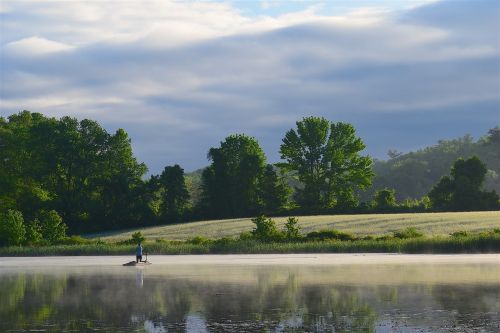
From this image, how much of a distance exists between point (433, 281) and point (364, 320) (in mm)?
11828

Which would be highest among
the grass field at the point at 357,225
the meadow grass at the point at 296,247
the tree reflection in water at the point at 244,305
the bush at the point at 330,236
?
the grass field at the point at 357,225

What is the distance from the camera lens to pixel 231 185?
106 metres

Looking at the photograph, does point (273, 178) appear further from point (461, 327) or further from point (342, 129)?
point (461, 327)

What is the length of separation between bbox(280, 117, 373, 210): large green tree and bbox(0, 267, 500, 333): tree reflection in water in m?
81.3

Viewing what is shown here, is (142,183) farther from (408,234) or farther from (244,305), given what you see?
(244,305)

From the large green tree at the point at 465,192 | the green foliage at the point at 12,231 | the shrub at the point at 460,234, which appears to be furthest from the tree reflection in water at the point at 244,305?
the large green tree at the point at 465,192

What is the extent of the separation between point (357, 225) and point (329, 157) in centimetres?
4148

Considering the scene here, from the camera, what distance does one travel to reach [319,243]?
63.4m

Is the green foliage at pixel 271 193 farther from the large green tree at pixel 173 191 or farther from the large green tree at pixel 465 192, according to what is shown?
the large green tree at pixel 465 192

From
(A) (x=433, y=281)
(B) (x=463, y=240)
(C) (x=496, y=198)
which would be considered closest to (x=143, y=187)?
(C) (x=496, y=198)

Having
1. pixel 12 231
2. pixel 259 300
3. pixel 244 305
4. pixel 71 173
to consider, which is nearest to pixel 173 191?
pixel 71 173

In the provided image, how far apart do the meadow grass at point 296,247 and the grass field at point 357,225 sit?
8323 millimetres

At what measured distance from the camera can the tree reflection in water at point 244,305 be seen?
21781 millimetres

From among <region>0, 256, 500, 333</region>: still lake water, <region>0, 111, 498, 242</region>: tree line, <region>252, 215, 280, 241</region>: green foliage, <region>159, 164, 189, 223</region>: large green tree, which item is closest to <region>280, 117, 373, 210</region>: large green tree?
<region>0, 111, 498, 242</region>: tree line
